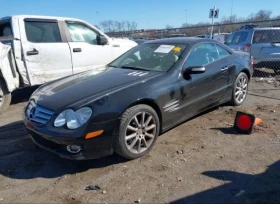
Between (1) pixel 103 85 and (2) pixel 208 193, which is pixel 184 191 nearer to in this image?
(2) pixel 208 193

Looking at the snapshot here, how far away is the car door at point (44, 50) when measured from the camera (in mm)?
5965

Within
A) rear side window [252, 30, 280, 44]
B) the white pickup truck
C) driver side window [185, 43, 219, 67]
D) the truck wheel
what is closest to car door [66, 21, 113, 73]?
the white pickup truck

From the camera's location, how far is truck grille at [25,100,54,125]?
3293 mm

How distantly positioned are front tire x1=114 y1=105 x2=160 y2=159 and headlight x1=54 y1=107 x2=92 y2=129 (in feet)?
1.36

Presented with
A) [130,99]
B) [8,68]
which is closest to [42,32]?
[8,68]

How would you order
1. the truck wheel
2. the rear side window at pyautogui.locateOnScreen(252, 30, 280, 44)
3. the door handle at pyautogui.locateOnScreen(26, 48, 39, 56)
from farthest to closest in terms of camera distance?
the rear side window at pyautogui.locateOnScreen(252, 30, 280, 44) < the door handle at pyautogui.locateOnScreen(26, 48, 39, 56) < the truck wheel

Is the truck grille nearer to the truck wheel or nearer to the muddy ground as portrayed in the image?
the muddy ground

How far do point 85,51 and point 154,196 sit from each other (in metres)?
4.73

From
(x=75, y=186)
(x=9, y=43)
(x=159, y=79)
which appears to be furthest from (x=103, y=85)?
(x=9, y=43)

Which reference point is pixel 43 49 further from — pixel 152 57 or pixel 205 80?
pixel 205 80

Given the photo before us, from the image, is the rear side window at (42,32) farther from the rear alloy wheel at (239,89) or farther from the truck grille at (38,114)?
the rear alloy wheel at (239,89)

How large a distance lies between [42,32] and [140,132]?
395 centimetres

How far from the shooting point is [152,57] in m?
4.55

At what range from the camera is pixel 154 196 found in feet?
9.44
